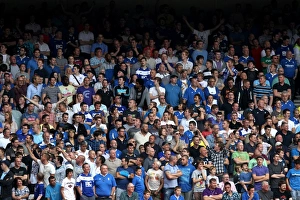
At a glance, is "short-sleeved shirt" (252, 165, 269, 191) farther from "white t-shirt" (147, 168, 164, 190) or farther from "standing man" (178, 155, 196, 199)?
"white t-shirt" (147, 168, 164, 190)

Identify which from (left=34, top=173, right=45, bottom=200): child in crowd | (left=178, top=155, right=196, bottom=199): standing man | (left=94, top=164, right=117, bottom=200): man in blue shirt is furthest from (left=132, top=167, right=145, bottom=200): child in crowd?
(left=34, top=173, right=45, bottom=200): child in crowd

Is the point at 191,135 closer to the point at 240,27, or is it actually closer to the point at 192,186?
the point at 192,186

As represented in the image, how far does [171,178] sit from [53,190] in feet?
9.63

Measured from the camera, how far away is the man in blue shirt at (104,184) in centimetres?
2497

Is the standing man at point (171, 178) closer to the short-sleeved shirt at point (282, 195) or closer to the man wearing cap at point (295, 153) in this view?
the short-sleeved shirt at point (282, 195)

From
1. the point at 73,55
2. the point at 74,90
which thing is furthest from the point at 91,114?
the point at 73,55

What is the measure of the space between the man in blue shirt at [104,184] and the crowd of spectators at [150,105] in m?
0.02

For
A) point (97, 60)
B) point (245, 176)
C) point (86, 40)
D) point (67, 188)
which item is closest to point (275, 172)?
point (245, 176)

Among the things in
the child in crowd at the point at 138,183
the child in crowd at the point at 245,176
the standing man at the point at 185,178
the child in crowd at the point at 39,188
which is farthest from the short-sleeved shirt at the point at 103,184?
the child in crowd at the point at 245,176

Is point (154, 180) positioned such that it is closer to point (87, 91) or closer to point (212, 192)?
point (212, 192)

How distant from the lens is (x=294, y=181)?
Result: 1031 inches

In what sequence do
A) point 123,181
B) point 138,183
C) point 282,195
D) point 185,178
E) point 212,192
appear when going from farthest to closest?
1. point 282,195
2. point 185,178
3. point 123,181
4. point 212,192
5. point 138,183

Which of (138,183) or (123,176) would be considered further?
(123,176)

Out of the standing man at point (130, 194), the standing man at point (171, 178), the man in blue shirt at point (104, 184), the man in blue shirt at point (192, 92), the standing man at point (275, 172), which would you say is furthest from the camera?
the man in blue shirt at point (192, 92)
